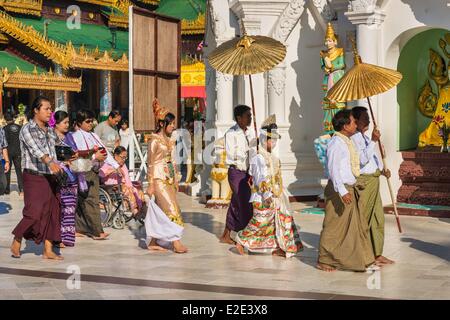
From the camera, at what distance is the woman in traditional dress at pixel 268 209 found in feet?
31.2

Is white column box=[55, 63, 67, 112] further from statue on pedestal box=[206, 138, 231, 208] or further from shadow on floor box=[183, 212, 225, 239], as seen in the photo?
shadow on floor box=[183, 212, 225, 239]

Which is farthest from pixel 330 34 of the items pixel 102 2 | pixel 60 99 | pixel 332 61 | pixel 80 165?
Answer: pixel 102 2

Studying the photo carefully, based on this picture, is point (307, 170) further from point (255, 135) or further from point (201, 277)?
point (201, 277)

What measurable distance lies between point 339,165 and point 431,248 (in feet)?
7.17

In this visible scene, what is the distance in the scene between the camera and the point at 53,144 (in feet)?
Answer: 31.4

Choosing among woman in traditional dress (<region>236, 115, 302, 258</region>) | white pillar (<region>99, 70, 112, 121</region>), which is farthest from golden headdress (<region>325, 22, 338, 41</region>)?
white pillar (<region>99, 70, 112, 121</region>)

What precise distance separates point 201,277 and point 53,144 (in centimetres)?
233

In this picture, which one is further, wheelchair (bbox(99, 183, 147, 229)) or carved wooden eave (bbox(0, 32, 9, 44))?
carved wooden eave (bbox(0, 32, 9, 44))

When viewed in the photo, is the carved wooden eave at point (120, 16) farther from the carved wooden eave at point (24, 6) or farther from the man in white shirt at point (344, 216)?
the man in white shirt at point (344, 216)

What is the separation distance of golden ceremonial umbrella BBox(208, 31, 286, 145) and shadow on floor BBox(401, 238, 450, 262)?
89.0 inches

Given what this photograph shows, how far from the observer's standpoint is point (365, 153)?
8680mm

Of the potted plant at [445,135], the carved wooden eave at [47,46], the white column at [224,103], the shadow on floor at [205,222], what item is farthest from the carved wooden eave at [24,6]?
the potted plant at [445,135]

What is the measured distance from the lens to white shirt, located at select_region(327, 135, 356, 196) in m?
8.27
